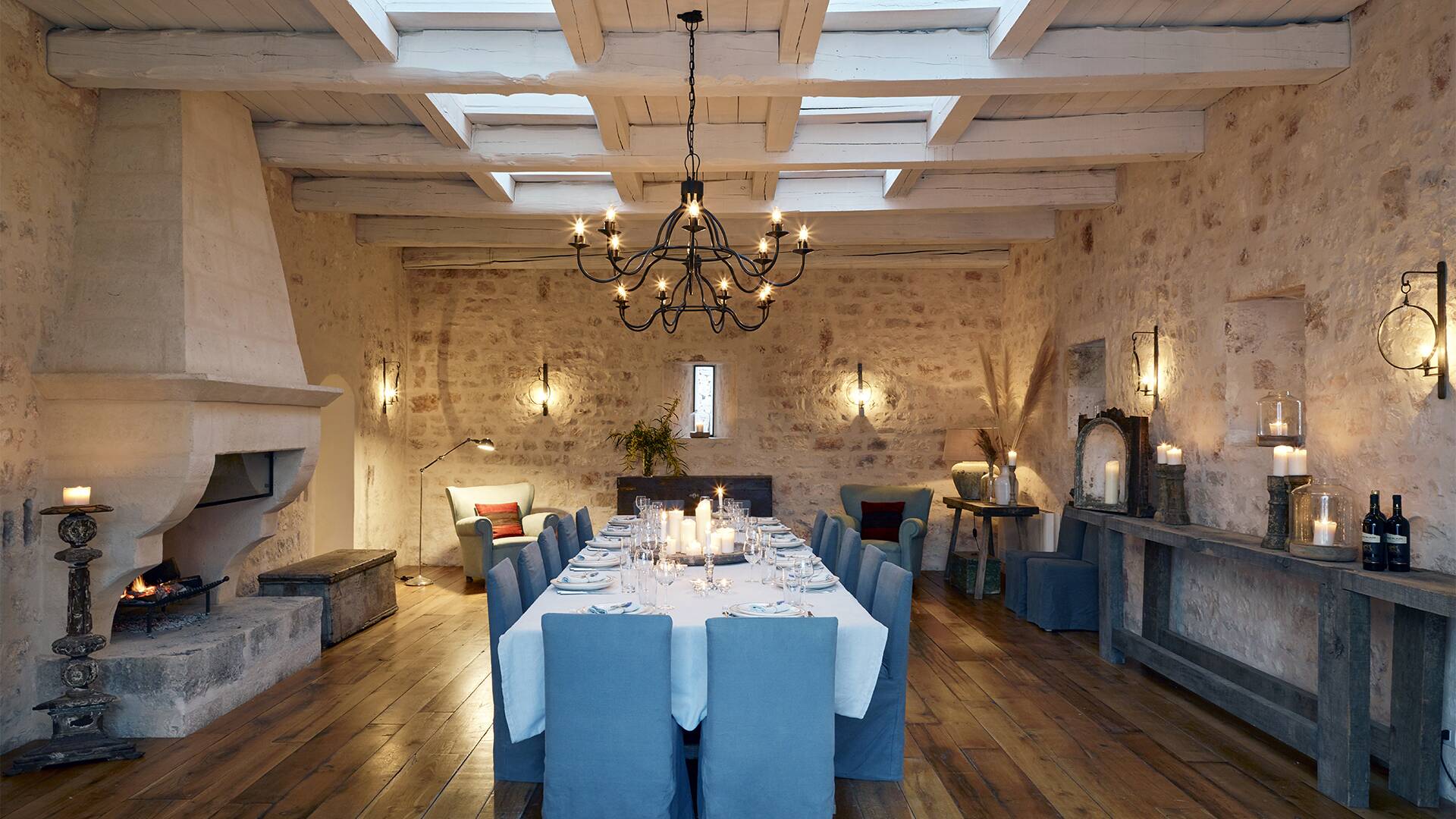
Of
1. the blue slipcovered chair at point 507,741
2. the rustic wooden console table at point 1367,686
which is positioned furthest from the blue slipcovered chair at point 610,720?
the rustic wooden console table at point 1367,686

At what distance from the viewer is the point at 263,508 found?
5473 mm

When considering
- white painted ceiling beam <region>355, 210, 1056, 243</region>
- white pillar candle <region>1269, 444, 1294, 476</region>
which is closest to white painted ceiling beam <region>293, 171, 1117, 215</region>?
white painted ceiling beam <region>355, 210, 1056, 243</region>

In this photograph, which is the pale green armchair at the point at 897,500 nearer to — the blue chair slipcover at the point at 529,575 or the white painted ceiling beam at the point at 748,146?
the white painted ceiling beam at the point at 748,146

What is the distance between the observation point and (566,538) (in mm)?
5754

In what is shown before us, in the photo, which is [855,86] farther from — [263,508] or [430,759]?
[263,508]

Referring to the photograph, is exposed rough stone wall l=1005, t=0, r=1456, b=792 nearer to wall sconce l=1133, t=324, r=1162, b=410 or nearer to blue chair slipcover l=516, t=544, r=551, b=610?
wall sconce l=1133, t=324, r=1162, b=410

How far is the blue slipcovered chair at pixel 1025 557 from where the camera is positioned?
6871mm

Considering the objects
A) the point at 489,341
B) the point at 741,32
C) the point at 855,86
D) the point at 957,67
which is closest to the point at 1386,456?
the point at 957,67

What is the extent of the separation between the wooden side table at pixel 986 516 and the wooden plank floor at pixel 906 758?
195 cm

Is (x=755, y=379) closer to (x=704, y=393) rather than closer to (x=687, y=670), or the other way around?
(x=704, y=393)

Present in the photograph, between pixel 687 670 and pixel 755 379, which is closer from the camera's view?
pixel 687 670

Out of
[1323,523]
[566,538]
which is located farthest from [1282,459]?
[566,538]

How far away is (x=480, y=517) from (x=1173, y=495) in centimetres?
533

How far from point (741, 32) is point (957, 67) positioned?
0.95 m
